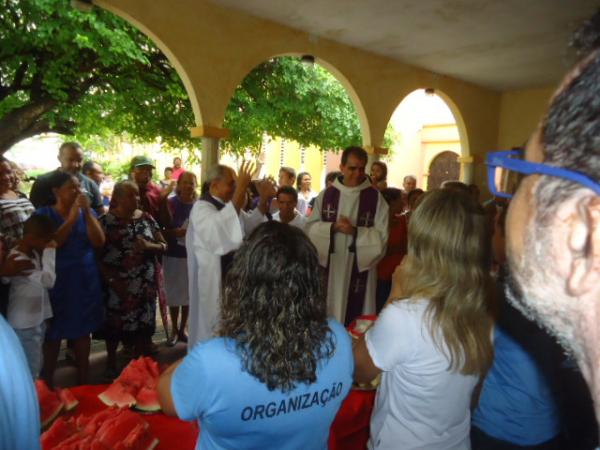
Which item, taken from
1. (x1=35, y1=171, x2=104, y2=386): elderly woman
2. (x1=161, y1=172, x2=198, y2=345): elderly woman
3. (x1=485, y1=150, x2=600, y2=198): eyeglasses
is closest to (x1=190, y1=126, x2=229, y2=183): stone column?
(x1=161, y1=172, x2=198, y2=345): elderly woman

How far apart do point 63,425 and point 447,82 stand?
31.2ft

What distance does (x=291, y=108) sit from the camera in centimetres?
914

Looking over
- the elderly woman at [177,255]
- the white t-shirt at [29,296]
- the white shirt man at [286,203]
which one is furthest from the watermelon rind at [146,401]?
the elderly woman at [177,255]

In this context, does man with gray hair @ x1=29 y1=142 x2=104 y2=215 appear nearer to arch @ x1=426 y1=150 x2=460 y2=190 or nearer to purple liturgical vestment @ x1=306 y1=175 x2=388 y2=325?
purple liturgical vestment @ x1=306 y1=175 x2=388 y2=325

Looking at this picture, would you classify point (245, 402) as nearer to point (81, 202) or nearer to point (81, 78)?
point (81, 202)

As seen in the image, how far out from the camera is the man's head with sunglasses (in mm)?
525

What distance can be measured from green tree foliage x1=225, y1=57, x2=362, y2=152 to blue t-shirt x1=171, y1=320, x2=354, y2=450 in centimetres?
802

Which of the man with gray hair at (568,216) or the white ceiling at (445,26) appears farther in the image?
the white ceiling at (445,26)

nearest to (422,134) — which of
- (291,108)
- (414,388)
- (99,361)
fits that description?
(291,108)

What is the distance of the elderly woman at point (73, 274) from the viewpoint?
3.29 meters

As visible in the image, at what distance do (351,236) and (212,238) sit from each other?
4.82 feet

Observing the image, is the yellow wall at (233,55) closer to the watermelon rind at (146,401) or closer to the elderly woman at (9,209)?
the elderly woman at (9,209)

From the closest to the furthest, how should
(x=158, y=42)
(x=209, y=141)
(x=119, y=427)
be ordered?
1. (x=119, y=427)
2. (x=158, y=42)
3. (x=209, y=141)

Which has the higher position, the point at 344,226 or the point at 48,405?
the point at 344,226
